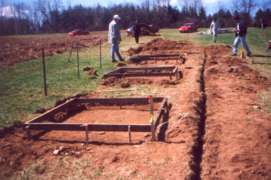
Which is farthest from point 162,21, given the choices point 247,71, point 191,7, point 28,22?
point 247,71

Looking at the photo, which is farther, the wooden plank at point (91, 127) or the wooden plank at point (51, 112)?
the wooden plank at point (51, 112)

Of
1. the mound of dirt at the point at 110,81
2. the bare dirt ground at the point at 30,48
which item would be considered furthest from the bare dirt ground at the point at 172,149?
the bare dirt ground at the point at 30,48

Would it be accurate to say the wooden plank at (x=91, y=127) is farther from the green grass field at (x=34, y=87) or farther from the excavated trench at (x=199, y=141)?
the green grass field at (x=34, y=87)

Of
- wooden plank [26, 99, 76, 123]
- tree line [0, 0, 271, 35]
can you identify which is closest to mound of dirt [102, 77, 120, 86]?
wooden plank [26, 99, 76, 123]

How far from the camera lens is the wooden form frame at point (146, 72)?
11.2 meters

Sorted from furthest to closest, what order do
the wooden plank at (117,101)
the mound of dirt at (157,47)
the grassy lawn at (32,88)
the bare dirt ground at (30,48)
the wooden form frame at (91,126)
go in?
1. the mound of dirt at (157,47)
2. the bare dirt ground at (30,48)
3. the wooden plank at (117,101)
4. the grassy lawn at (32,88)
5. the wooden form frame at (91,126)

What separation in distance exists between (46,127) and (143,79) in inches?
204

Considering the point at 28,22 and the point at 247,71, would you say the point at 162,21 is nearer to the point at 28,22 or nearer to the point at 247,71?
the point at 28,22

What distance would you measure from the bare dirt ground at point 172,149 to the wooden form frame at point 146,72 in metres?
3.35

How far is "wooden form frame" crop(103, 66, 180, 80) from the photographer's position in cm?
1124

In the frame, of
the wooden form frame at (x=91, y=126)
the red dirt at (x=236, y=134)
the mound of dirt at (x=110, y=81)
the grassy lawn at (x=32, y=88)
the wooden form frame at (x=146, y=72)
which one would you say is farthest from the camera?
the wooden form frame at (x=146, y=72)

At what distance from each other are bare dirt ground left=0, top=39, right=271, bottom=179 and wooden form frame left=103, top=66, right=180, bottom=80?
3349 mm

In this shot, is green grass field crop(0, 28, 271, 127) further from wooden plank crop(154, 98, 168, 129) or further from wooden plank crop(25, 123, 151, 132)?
wooden plank crop(154, 98, 168, 129)

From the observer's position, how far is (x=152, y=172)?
4.61 m
